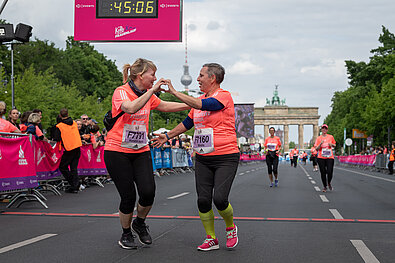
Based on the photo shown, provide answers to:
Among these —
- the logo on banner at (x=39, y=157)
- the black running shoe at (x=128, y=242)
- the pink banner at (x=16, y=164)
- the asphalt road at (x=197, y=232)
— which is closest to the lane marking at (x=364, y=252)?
the asphalt road at (x=197, y=232)

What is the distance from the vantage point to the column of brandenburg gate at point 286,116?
453ft

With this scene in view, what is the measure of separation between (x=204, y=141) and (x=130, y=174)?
85cm

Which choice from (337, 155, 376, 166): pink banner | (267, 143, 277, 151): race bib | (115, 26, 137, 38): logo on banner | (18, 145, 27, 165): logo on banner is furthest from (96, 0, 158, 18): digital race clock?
(337, 155, 376, 166): pink banner

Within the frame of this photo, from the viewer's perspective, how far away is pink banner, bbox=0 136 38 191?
1016 centimetres

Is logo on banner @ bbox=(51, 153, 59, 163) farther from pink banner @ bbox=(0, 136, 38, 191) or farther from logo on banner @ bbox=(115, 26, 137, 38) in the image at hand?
logo on banner @ bbox=(115, 26, 137, 38)

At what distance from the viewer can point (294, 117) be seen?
A: 456 feet

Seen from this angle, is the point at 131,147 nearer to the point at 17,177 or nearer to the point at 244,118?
the point at 17,177

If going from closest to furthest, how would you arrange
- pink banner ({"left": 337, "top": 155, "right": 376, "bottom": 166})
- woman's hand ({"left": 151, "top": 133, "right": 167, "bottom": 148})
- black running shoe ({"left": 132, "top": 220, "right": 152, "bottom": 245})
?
black running shoe ({"left": 132, "top": 220, "right": 152, "bottom": 245})
woman's hand ({"left": 151, "top": 133, "right": 167, "bottom": 148})
pink banner ({"left": 337, "top": 155, "right": 376, "bottom": 166})

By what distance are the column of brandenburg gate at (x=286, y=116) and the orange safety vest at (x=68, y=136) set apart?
125 metres

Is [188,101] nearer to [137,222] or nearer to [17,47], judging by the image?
[137,222]

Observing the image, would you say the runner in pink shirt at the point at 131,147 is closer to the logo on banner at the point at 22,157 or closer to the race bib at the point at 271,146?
the logo on banner at the point at 22,157

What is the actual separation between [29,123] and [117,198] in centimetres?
275

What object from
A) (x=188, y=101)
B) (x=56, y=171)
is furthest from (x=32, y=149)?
(x=188, y=101)

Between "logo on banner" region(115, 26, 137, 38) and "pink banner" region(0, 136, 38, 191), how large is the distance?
795 centimetres
